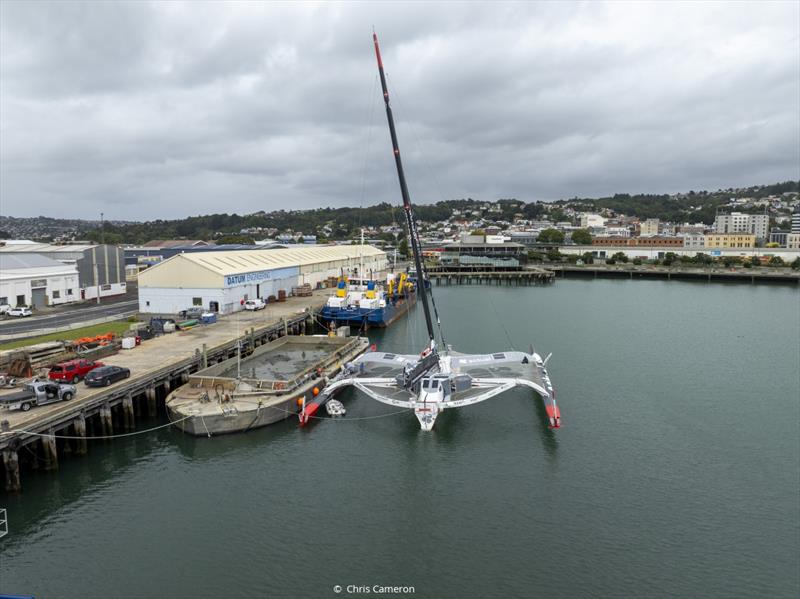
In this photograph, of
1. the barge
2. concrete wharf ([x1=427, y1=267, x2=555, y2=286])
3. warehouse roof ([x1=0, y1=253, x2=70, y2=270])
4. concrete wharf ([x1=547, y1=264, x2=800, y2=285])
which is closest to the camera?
the barge

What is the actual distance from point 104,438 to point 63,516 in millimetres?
5413

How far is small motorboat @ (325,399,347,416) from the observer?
25.6m

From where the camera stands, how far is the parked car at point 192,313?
41459mm

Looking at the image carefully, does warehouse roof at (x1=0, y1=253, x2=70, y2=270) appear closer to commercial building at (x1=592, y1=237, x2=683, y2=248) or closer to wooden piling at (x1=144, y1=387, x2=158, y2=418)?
wooden piling at (x1=144, y1=387, x2=158, y2=418)

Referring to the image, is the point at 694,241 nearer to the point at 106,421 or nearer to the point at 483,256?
the point at 483,256

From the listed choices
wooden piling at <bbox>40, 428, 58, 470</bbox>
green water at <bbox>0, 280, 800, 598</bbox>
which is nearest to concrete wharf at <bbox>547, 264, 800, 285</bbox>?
green water at <bbox>0, 280, 800, 598</bbox>

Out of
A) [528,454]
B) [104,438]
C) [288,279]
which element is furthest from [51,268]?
[528,454]

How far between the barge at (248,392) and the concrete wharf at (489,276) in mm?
75849

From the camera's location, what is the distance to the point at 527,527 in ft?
53.4

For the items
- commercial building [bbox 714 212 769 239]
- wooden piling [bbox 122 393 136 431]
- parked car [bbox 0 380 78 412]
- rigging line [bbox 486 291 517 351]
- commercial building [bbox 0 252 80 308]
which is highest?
commercial building [bbox 714 212 769 239]

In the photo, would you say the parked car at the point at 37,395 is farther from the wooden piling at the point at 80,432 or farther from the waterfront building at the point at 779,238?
the waterfront building at the point at 779,238

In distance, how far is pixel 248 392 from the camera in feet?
81.1

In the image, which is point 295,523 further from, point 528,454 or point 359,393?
point 359,393

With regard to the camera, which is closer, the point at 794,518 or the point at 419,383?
the point at 794,518
